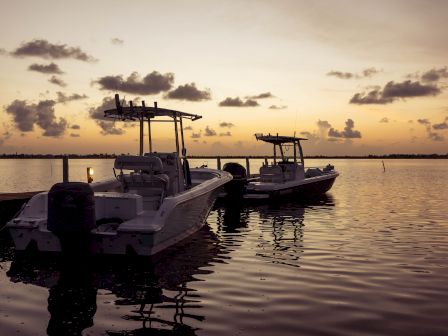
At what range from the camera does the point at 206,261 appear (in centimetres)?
1111

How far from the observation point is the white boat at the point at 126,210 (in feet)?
31.2

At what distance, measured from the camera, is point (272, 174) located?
26125mm

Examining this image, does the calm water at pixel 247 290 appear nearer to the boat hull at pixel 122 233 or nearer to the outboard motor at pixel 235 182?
the boat hull at pixel 122 233

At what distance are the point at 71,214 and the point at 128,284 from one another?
5.59ft

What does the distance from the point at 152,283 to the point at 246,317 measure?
8.68 feet

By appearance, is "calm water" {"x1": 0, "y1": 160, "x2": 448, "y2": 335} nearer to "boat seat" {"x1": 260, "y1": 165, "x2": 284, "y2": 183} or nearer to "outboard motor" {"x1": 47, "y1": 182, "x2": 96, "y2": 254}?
"outboard motor" {"x1": 47, "y1": 182, "x2": 96, "y2": 254}

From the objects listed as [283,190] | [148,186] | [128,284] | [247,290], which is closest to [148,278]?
[128,284]

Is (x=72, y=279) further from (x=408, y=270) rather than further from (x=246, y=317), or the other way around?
(x=408, y=270)

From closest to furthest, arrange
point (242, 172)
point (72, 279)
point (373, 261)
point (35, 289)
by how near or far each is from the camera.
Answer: point (35, 289) → point (72, 279) → point (373, 261) → point (242, 172)

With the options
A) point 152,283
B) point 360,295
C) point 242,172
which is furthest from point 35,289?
point 242,172

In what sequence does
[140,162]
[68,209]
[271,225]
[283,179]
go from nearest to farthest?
[68,209] → [140,162] → [271,225] → [283,179]

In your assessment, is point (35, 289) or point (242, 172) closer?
point (35, 289)

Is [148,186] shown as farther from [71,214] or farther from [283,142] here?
[283,142]

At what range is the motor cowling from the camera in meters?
9.41
